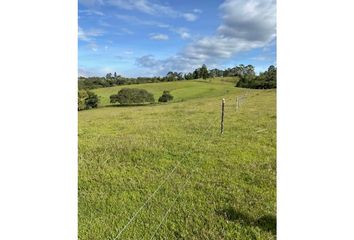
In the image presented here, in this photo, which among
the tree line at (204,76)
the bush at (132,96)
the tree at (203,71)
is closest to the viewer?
the tree line at (204,76)

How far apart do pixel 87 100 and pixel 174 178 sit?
102 centimetres

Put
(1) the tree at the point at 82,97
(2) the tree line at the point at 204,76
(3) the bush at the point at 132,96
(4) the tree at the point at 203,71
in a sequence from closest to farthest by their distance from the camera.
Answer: (2) the tree line at the point at 204,76, (1) the tree at the point at 82,97, (4) the tree at the point at 203,71, (3) the bush at the point at 132,96

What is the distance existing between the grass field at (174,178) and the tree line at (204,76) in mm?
151

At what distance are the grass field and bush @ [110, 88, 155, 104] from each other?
0.29ft

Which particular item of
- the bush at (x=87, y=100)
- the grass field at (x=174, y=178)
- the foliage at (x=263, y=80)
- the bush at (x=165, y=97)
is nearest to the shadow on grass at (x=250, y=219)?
the grass field at (x=174, y=178)

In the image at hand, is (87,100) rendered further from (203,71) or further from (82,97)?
(203,71)

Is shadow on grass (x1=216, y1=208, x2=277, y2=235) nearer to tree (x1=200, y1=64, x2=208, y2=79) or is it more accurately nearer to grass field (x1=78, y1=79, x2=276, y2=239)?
grass field (x1=78, y1=79, x2=276, y2=239)

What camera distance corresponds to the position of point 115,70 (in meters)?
2.31

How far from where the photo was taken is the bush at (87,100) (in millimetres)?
2557

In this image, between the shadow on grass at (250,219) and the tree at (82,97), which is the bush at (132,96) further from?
the shadow on grass at (250,219)

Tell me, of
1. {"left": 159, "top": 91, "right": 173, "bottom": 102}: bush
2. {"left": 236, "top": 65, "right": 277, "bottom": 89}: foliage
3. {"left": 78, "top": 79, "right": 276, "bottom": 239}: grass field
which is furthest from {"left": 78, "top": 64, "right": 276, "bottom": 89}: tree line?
{"left": 159, "top": 91, "right": 173, "bottom": 102}: bush
